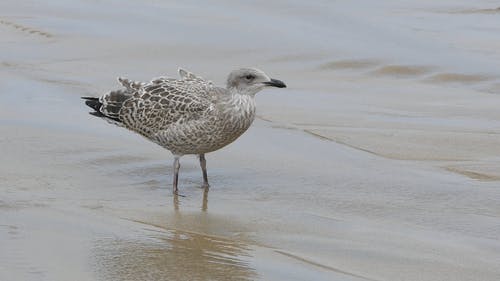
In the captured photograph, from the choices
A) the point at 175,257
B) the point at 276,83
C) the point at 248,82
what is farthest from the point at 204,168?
the point at 175,257

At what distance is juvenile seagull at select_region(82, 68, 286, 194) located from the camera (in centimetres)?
813

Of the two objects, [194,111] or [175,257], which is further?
[194,111]

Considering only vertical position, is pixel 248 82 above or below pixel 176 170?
above

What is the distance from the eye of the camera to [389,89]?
11352 millimetres

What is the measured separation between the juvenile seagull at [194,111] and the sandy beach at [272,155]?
0.94 ft

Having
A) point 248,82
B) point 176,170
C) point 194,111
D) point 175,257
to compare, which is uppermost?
point 248,82

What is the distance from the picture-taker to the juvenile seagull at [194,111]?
26.7 ft

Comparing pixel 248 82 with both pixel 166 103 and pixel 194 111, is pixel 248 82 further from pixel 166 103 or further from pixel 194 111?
pixel 166 103

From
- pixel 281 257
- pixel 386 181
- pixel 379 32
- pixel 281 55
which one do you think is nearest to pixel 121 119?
pixel 386 181

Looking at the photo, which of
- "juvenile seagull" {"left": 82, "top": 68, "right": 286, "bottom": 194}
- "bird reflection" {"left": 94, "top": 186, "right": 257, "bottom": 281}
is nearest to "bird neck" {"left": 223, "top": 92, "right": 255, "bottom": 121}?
"juvenile seagull" {"left": 82, "top": 68, "right": 286, "bottom": 194}

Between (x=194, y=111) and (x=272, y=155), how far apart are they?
0.98 meters

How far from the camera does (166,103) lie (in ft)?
27.6

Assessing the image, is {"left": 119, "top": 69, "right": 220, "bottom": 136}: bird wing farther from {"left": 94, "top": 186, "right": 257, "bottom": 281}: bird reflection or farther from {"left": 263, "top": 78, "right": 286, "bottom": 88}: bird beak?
{"left": 94, "top": 186, "right": 257, "bottom": 281}: bird reflection

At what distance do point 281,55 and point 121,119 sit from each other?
14.4ft
